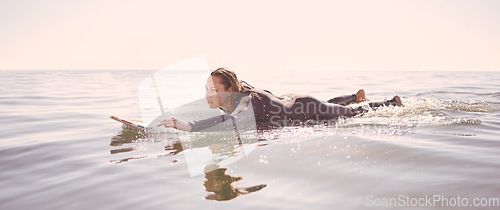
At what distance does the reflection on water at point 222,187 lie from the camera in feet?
9.36

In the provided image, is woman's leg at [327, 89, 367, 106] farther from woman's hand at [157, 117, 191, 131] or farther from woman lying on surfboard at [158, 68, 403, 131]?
woman's hand at [157, 117, 191, 131]

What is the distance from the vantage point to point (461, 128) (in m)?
5.33

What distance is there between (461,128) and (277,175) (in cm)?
346

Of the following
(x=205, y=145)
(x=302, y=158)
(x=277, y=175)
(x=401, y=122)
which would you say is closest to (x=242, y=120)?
(x=205, y=145)

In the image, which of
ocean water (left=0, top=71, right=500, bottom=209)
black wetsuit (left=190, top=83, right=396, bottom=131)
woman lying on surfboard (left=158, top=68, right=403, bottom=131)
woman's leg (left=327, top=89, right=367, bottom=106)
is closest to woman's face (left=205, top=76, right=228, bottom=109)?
woman lying on surfboard (left=158, top=68, right=403, bottom=131)

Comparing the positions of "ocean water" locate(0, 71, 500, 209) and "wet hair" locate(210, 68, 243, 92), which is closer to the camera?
"ocean water" locate(0, 71, 500, 209)

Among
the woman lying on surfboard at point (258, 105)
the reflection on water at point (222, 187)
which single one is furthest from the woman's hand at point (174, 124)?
the reflection on water at point (222, 187)

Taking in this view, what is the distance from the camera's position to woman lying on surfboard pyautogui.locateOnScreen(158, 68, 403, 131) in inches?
209

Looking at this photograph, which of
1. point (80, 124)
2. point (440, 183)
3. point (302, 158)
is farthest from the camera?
point (80, 124)

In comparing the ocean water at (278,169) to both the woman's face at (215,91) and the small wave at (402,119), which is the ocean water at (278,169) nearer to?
the small wave at (402,119)

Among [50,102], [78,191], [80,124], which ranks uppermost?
[50,102]

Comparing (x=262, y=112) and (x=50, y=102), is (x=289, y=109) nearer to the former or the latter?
(x=262, y=112)

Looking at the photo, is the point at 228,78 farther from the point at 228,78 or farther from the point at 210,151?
the point at 210,151

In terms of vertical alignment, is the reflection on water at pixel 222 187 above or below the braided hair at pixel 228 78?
below
